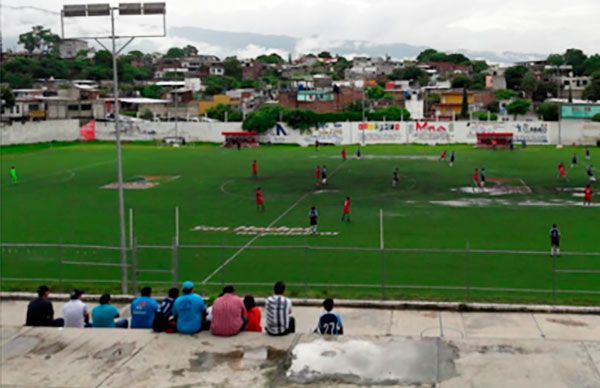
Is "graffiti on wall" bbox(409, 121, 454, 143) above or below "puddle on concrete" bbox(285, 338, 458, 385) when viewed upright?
above

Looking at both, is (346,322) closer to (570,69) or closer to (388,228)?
(388,228)

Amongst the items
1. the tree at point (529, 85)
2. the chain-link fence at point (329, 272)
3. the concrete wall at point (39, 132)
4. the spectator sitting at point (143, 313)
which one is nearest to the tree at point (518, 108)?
the tree at point (529, 85)

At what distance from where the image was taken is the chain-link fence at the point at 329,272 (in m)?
21.1

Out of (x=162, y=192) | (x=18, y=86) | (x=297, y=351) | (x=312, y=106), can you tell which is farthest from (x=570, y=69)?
(x=297, y=351)

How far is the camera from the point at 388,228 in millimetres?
32906

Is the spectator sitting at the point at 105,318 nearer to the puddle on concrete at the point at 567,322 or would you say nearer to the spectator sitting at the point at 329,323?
the spectator sitting at the point at 329,323

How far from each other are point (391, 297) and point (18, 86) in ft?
546

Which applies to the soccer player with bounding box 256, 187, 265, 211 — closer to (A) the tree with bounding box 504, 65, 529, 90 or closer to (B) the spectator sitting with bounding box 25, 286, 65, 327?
(B) the spectator sitting with bounding box 25, 286, 65, 327

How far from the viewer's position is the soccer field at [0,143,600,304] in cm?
2305

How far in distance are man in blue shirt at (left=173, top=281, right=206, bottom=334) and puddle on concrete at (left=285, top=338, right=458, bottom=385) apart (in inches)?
78.2

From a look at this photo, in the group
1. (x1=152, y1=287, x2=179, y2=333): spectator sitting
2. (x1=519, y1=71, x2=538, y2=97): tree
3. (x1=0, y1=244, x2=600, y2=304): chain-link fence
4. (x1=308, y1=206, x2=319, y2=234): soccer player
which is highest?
(x1=519, y1=71, x2=538, y2=97): tree

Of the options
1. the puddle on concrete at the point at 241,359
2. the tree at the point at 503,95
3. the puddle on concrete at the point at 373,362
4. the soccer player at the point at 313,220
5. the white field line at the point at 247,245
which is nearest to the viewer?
the puddle on concrete at the point at 373,362

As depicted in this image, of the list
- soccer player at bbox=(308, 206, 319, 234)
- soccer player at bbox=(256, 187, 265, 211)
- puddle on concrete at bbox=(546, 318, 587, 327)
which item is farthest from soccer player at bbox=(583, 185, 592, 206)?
puddle on concrete at bbox=(546, 318, 587, 327)

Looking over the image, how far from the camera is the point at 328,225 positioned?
34094 millimetres
